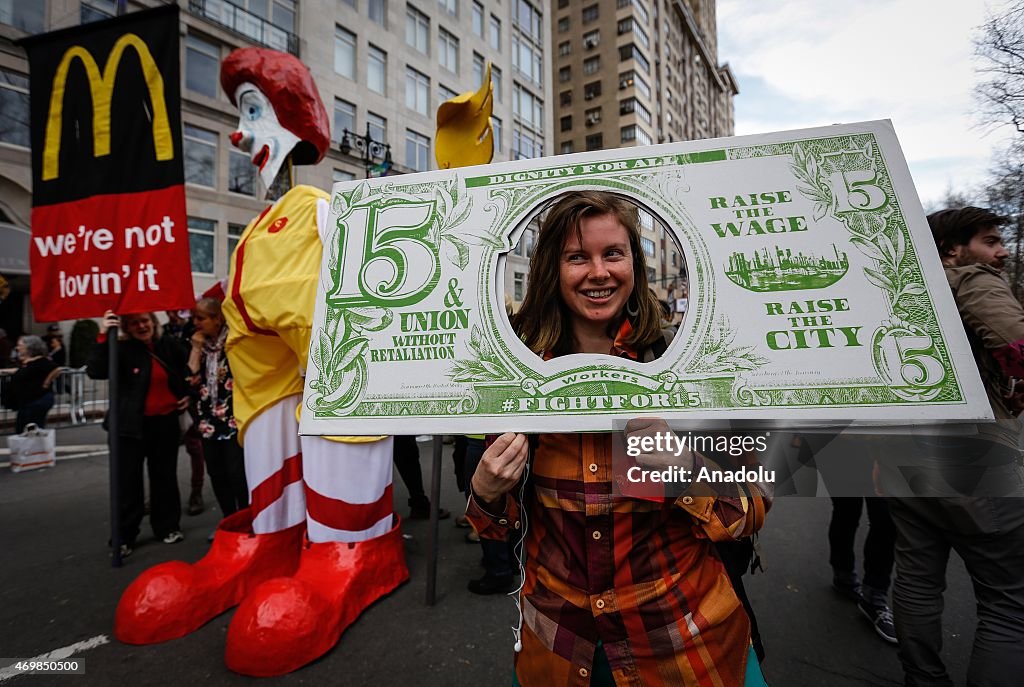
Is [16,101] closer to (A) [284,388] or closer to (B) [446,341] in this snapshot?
(A) [284,388]

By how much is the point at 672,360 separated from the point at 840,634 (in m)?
2.27

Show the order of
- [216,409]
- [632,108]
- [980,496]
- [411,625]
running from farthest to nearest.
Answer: [632,108] → [216,409] → [411,625] → [980,496]

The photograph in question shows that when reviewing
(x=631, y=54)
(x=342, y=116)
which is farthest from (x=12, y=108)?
(x=631, y=54)

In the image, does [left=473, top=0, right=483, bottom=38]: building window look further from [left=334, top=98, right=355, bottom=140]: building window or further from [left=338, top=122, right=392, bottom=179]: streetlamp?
[left=338, top=122, right=392, bottom=179]: streetlamp

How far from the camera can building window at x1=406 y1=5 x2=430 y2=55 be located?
68.0 feet

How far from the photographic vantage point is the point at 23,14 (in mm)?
11391

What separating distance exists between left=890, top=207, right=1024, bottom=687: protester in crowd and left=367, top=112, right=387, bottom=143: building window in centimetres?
2025

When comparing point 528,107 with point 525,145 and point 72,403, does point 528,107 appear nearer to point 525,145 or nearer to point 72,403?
point 525,145

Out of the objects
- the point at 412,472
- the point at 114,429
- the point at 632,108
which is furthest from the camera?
the point at 632,108

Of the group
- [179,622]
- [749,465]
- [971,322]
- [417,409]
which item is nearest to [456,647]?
[179,622]

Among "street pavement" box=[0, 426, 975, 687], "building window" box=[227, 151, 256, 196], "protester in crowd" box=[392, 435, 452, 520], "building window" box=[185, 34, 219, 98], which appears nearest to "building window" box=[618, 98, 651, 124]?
"building window" box=[185, 34, 219, 98]

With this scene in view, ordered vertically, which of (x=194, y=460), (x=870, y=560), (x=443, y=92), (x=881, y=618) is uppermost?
(x=443, y=92)

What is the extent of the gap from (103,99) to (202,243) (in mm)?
13968

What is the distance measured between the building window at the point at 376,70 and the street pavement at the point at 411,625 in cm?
1968
